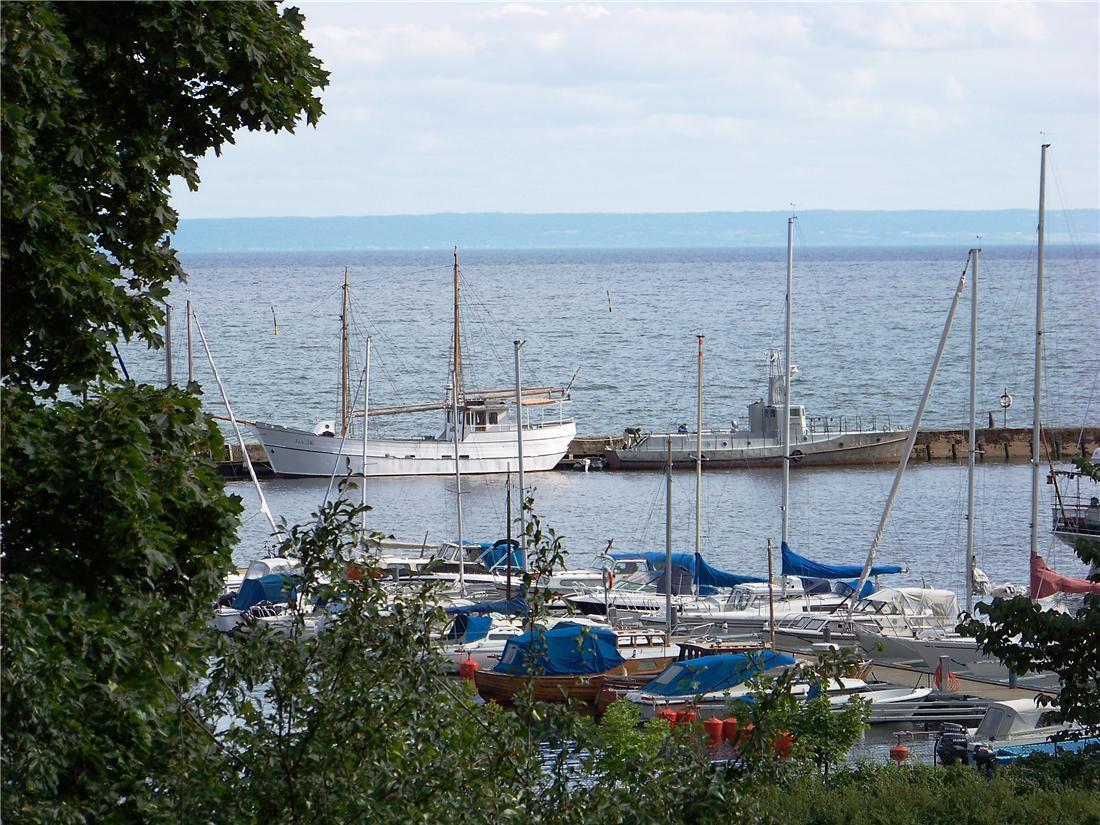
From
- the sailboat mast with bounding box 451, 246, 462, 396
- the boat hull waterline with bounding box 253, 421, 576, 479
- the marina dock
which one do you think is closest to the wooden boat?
the sailboat mast with bounding box 451, 246, 462, 396

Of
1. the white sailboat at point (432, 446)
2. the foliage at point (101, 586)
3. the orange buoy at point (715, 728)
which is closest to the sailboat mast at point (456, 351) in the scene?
the white sailboat at point (432, 446)

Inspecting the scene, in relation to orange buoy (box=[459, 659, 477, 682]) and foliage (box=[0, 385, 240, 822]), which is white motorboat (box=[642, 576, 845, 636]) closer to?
orange buoy (box=[459, 659, 477, 682])

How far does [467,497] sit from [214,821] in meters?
56.1

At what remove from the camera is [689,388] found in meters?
104

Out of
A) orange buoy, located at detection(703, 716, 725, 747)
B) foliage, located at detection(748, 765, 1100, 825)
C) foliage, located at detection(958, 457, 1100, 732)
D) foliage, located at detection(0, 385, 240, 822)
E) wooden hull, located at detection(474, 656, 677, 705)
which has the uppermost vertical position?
foliage, located at detection(0, 385, 240, 822)

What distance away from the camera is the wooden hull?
30062mm

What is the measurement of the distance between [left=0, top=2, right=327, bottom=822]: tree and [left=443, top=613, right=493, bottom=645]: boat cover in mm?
23003

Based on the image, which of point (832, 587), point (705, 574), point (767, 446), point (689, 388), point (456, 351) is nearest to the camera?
point (832, 587)

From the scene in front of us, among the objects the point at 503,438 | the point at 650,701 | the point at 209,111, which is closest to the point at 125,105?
the point at 209,111

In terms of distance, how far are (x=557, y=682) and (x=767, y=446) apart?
139 feet

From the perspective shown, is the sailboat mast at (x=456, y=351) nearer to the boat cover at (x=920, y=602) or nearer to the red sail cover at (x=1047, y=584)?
the boat cover at (x=920, y=602)

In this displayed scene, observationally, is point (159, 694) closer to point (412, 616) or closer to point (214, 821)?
point (214, 821)

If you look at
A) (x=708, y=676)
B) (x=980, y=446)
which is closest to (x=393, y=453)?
(x=980, y=446)

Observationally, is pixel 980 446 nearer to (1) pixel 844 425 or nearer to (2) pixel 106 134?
(1) pixel 844 425
